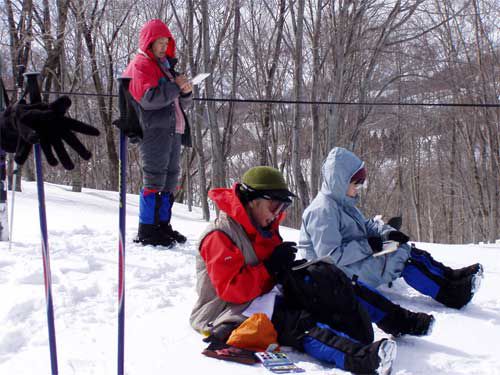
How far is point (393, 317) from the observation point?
249 cm

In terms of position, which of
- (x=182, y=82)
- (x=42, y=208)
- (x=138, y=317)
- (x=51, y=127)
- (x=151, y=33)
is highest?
(x=151, y=33)

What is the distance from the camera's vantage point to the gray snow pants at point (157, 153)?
4.12 m

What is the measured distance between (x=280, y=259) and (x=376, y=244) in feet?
3.55

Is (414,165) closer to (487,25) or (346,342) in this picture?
(487,25)

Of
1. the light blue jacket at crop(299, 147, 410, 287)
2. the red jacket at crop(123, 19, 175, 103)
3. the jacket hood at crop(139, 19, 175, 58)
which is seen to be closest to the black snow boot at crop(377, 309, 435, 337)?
the light blue jacket at crop(299, 147, 410, 287)

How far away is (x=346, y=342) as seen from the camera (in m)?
2.06

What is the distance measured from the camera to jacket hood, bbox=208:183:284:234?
2426mm

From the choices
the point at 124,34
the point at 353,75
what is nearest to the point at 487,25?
the point at 353,75

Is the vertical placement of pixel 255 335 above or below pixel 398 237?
below

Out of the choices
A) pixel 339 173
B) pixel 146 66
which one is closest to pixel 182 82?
pixel 146 66

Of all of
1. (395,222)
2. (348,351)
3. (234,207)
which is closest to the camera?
(348,351)

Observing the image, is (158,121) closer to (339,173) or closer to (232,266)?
(339,173)

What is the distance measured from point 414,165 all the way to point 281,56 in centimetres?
1022

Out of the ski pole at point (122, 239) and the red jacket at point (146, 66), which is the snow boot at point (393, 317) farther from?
the red jacket at point (146, 66)
